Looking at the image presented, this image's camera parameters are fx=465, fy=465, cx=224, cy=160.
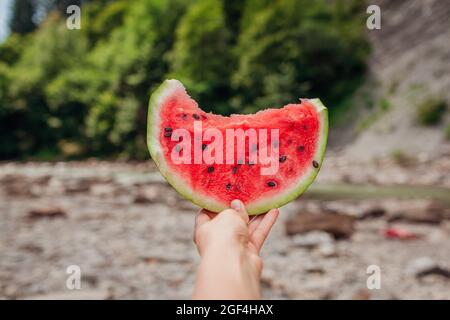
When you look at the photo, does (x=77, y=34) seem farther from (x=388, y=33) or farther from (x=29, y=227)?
(x=29, y=227)

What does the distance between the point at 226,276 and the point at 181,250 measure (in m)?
5.48

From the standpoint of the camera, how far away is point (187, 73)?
2959 cm

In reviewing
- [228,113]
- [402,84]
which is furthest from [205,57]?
[402,84]

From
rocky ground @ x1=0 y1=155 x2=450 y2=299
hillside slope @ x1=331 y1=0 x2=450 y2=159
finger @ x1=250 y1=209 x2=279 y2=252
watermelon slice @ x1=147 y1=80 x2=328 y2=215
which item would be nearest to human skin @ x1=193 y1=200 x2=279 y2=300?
finger @ x1=250 y1=209 x2=279 y2=252

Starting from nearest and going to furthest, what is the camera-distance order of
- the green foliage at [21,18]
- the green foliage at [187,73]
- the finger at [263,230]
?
1. the finger at [263,230]
2. the green foliage at [187,73]
3. the green foliage at [21,18]

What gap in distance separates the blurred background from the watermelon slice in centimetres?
281

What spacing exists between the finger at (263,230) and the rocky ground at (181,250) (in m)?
3.02

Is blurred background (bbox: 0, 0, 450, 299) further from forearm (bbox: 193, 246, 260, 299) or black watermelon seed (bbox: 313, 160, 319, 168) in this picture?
forearm (bbox: 193, 246, 260, 299)

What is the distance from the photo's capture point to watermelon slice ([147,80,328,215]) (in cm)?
247

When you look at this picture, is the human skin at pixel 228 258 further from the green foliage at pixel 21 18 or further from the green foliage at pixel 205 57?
the green foliage at pixel 21 18

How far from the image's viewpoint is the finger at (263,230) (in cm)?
202

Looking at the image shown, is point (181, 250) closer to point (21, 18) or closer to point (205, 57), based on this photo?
point (205, 57)

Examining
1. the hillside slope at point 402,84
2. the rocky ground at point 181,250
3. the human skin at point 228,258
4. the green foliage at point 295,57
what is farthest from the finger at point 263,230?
the green foliage at point 295,57

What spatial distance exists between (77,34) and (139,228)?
136 feet
